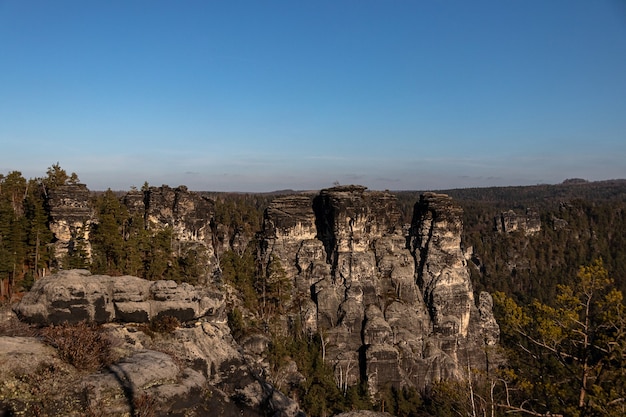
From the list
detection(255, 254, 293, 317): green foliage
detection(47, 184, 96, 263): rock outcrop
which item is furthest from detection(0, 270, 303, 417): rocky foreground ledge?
detection(255, 254, 293, 317): green foliage

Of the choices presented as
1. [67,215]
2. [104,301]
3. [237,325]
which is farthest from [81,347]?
[67,215]

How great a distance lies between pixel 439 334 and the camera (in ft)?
179

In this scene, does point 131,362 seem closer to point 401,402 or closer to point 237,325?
point 237,325

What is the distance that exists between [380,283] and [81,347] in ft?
151

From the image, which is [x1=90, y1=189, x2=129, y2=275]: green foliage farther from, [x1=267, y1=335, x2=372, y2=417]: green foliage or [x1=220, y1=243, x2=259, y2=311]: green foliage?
[x1=267, y1=335, x2=372, y2=417]: green foliage

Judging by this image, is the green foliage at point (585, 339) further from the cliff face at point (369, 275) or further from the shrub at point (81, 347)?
the cliff face at point (369, 275)

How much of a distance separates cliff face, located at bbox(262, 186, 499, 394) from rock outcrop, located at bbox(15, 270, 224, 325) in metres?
30.2

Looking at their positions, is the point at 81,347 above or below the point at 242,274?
above

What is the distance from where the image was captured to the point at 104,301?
2142 cm

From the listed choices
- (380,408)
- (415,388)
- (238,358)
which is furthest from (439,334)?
(238,358)

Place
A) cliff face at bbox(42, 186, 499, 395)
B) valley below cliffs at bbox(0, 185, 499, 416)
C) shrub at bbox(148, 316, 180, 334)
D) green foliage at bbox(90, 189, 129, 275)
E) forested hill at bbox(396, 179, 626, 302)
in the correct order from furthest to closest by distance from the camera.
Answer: forested hill at bbox(396, 179, 626, 302), cliff face at bbox(42, 186, 499, 395), valley below cliffs at bbox(0, 185, 499, 416), green foliage at bbox(90, 189, 129, 275), shrub at bbox(148, 316, 180, 334)

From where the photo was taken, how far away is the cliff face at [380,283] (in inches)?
2028

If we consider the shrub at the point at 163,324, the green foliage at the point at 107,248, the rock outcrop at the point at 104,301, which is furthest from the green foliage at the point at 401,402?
the shrub at the point at 163,324

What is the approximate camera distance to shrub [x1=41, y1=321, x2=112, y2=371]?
14461mm
